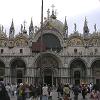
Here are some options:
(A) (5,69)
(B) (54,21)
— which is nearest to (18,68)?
(A) (5,69)

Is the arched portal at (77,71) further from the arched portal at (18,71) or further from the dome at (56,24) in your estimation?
the arched portal at (18,71)

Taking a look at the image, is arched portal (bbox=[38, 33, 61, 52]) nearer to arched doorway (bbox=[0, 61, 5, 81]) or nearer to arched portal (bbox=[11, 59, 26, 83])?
arched portal (bbox=[11, 59, 26, 83])

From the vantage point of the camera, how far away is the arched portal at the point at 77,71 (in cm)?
6138

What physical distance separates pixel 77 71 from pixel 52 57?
→ 5423 millimetres

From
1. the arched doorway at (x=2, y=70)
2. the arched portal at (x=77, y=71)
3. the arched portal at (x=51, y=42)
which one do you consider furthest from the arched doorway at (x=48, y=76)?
the arched doorway at (x=2, y=70)

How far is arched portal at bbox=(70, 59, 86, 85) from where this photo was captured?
6138 cm

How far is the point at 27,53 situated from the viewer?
2484 inches

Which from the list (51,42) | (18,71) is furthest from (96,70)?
(18,71)

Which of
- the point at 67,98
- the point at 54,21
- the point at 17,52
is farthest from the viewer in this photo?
the point at 54,21

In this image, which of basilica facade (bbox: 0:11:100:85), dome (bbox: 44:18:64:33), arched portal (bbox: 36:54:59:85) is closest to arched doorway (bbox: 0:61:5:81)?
basilica facade (bbox: 0:11:100:85)

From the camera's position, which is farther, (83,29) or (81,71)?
(83,29)

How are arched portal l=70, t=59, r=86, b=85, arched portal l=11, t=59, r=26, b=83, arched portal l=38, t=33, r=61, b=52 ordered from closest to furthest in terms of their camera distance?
arched portal l=70, t=59, r=86, b=85 < arched portal l=11, t=59, r=26, b=83 < arched portal l=38, t=33, r=61, b=52

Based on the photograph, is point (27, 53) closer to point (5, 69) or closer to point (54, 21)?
point (5, 69)

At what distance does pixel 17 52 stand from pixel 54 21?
1105 centimetres
